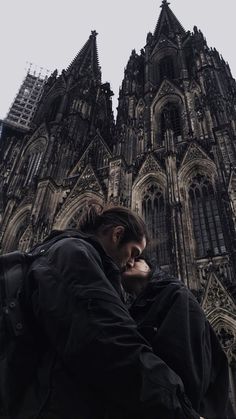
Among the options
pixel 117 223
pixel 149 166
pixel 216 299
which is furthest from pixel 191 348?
pixel 149 166

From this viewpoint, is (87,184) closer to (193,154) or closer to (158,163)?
(158,163)

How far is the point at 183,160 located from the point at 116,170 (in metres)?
3.18

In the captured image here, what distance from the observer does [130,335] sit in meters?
1.24

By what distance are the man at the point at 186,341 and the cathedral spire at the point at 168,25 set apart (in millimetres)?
30340

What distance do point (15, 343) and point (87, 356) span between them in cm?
32

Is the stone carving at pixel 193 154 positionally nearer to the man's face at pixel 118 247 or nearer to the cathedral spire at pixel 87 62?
the man's face at pixel 118 247

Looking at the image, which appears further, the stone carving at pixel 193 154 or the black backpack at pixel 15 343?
the stone carving at pixel 193 154

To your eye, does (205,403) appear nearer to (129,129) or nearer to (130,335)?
(130,335)

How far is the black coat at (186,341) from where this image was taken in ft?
4.64

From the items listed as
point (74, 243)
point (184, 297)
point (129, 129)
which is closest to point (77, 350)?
point (74, 243)

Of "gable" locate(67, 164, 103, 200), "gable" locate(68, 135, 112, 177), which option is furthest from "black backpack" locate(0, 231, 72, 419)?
"gable" locate(68, 135, 112, 177)

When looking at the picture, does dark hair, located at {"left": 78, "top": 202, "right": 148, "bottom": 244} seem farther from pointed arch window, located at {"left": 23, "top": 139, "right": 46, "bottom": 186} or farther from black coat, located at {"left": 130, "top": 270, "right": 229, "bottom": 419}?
pointed arch window, located at {"left": 23, "top": 139, "right": 46, "bottom": 186}

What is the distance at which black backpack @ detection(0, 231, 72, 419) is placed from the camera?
128 centimetres

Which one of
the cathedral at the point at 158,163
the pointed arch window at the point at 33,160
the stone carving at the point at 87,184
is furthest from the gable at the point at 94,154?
the pointed arch window at the point at 33,160
